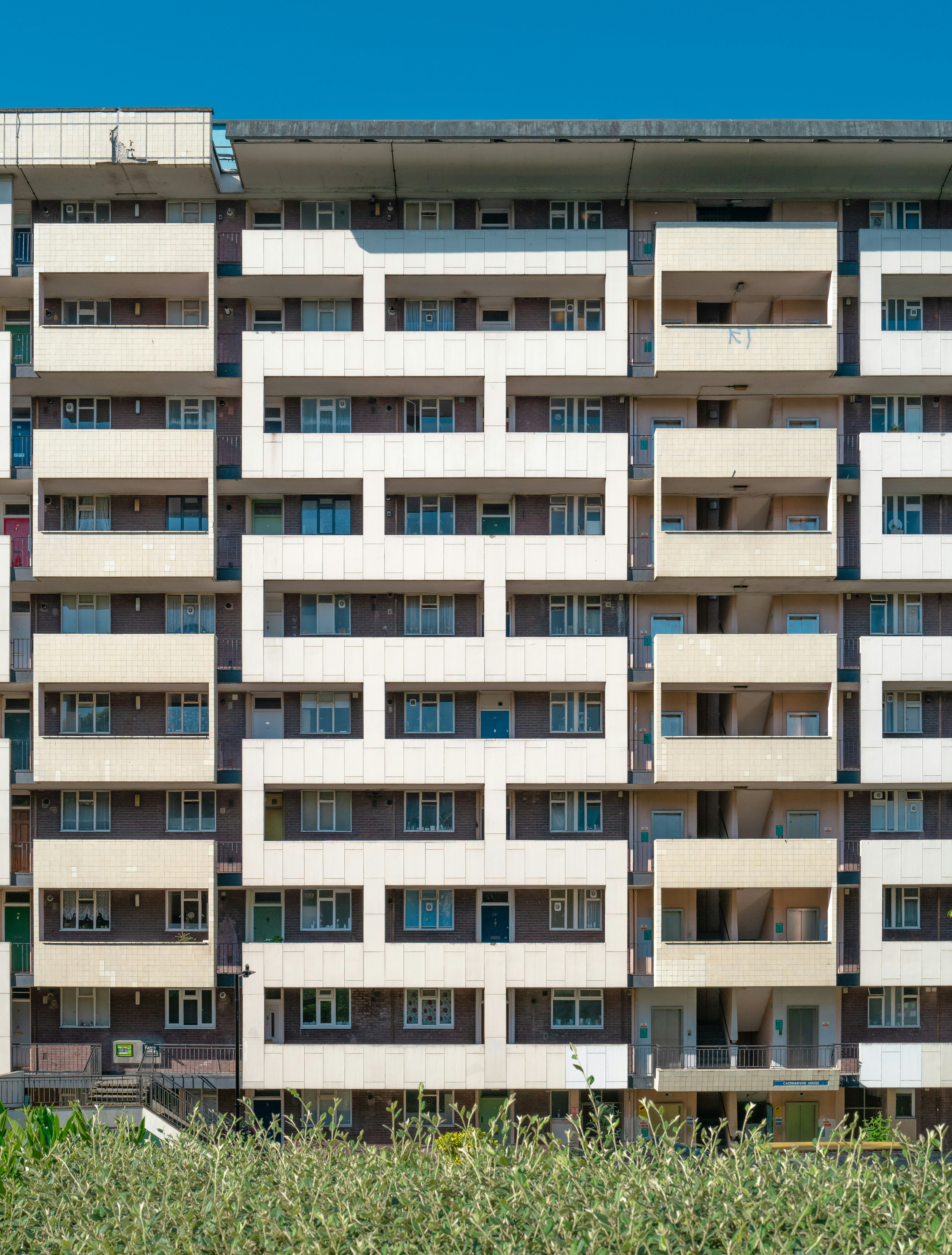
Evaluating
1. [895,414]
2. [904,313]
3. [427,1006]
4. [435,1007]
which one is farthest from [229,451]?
[904,313]

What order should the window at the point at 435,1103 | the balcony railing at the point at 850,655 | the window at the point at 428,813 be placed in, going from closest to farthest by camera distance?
the window at the point at 435,1103
the balcony railing at the point at 850,655
the window at the point at 428,813

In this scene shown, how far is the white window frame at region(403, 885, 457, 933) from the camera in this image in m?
31.7

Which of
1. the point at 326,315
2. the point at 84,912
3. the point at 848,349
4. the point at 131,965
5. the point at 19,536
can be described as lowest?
the point at 131,965

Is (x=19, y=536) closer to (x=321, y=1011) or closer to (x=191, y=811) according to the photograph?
(x=191, y=811)

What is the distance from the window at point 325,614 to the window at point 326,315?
8.69m

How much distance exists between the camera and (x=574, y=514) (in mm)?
33031

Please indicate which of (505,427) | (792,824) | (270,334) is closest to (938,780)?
(792,824)

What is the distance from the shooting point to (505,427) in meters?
31.8

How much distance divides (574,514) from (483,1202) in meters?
25.5

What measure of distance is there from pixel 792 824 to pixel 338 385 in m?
19.9

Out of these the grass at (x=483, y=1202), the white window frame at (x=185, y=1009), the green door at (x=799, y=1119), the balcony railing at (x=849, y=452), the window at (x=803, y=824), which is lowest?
the green door at (x=799, y=1119)

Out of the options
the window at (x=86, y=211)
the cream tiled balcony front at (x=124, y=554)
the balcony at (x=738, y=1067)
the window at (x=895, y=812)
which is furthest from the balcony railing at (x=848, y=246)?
the balcony at (x=738, y=1067)

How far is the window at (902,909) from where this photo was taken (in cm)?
3172

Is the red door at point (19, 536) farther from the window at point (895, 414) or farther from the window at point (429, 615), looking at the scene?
the window at point (895, 414)
